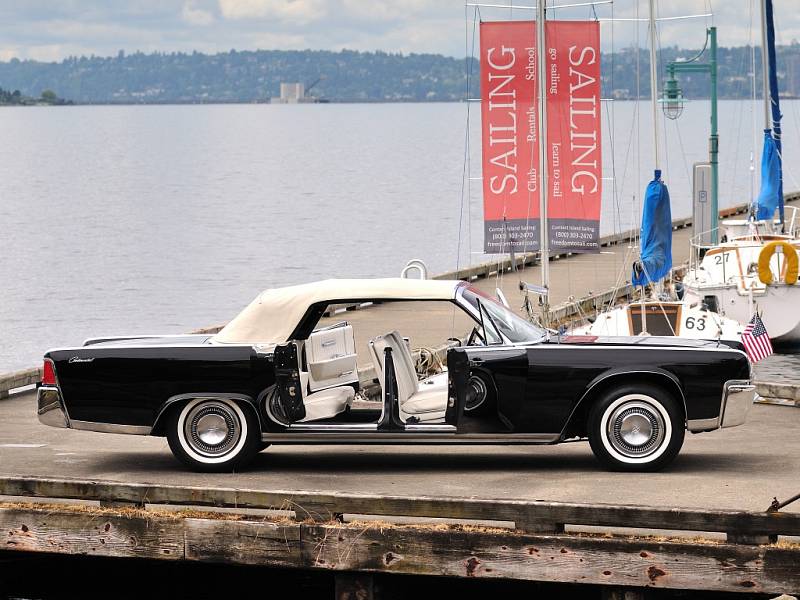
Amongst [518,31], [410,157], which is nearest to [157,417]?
[518,31]

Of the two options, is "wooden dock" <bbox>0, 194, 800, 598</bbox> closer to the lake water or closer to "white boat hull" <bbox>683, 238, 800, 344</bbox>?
the lake water

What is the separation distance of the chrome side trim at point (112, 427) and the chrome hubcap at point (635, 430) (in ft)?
11.7

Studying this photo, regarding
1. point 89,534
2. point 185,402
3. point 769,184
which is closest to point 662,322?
point 769,184

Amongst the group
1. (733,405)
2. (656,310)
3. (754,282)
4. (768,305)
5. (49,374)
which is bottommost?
(733,405)

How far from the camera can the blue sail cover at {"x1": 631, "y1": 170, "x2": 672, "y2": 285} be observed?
23891 millimetres

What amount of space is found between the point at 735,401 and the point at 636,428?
2.51 feet

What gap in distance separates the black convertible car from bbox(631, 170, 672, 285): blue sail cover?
487 inches

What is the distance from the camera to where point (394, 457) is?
492 inches

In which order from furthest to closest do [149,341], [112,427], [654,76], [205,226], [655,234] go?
1. [205,226]
2. [654,76]
3. [655,234]
4. [149,341]
5. [112,427]

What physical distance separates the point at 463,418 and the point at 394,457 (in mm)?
1328

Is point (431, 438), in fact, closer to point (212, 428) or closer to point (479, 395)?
point (479, 395)

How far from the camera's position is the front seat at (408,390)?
453 inches

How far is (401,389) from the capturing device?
11.5 m

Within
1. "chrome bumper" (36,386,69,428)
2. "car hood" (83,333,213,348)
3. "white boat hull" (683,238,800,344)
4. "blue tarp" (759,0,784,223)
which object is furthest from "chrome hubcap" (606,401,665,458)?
"blue tarp" (759,0,784,223)
